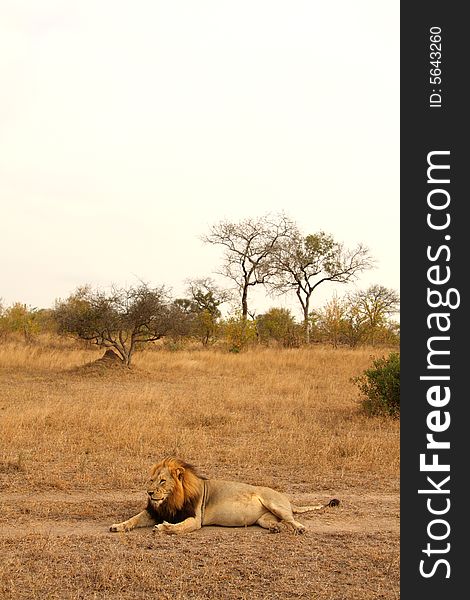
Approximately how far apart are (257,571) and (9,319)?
37783 millimetres

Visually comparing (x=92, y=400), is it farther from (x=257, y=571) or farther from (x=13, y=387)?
(x=257, y=571)

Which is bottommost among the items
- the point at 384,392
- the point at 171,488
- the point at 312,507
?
the point at 312,507

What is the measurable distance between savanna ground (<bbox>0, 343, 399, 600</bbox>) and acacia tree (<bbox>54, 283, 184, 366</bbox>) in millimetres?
4369

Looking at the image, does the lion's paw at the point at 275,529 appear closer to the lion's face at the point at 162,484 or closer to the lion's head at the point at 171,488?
the lion's head at the point at 171,488

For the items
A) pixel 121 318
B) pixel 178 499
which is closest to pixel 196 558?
pixel 178 499

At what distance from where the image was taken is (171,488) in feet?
Answer: 22.8

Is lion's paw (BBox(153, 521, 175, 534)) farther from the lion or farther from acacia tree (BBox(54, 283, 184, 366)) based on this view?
acacia tree (BBox(54, 283, 184, 366))

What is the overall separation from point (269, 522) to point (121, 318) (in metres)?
17.2

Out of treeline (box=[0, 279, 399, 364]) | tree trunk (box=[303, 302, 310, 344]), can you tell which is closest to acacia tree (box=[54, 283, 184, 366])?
treeline (box=[0, 279, 399, 364])

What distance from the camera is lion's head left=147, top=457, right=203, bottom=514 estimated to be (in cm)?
690

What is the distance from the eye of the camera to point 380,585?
18.3 ft

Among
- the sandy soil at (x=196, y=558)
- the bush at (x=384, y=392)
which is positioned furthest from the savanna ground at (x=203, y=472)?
the bush at (x=384, y=392)

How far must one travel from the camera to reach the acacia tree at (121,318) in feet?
77.2

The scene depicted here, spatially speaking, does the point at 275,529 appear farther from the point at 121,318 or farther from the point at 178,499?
the point at 121,318
